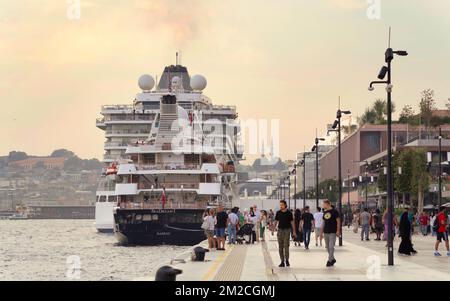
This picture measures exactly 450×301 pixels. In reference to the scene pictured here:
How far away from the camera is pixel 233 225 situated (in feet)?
135

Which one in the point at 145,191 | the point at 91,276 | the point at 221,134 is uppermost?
the point at 221,134

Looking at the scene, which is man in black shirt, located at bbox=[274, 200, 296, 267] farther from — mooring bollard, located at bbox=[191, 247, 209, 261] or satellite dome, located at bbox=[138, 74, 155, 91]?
satellite dome, located at bbox=[138, 74, 155, 91]

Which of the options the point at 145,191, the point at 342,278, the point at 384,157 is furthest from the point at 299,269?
the point at 384,157

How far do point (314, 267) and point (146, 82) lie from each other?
86869 mm

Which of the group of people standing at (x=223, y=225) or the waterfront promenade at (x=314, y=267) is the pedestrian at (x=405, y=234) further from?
the group of people standing at (x=223, y=225)

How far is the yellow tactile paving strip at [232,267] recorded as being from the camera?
69.7 ft

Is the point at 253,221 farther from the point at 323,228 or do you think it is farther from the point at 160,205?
the point at 160,205

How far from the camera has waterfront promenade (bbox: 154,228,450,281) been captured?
69.8 feet

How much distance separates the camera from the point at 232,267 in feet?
82.3

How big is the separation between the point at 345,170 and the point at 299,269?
403 feet

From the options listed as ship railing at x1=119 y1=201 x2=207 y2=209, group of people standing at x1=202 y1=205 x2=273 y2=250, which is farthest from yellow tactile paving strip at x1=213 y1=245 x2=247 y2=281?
ship railing at x1=119 y1=201 x2=207 y2=209

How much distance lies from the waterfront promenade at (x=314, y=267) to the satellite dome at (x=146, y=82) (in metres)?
78.2
